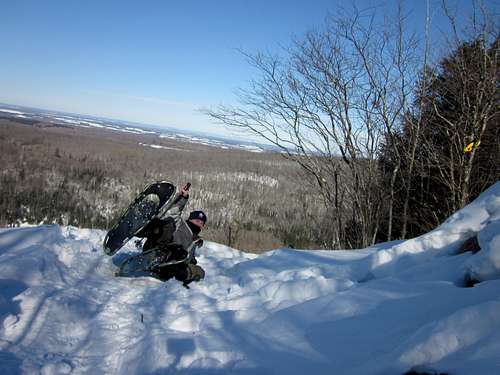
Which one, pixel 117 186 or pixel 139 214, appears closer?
pixel 139 214

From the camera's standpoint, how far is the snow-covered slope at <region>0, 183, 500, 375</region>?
202cm

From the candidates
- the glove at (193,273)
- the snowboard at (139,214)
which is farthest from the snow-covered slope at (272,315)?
the snowboard at (139,214)

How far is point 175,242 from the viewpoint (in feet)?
15.9

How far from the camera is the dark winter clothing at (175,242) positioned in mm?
4746

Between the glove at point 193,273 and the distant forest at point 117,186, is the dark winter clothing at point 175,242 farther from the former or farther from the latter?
the distant forest at point 117,186

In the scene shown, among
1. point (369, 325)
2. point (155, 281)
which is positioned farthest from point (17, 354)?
point (369, 325)

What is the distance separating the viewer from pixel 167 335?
306 cm

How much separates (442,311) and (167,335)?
7.65 feet

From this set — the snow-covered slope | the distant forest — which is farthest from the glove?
the distant forest

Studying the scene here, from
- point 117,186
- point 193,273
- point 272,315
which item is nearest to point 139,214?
point 193,273

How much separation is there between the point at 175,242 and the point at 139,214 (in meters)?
0.95

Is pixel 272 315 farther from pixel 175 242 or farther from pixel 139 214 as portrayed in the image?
pixel 139 214

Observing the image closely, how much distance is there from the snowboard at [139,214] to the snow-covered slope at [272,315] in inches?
20.1

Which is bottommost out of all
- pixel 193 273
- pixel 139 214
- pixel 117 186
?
pixel 117 186
